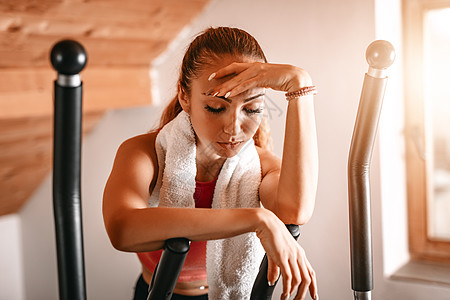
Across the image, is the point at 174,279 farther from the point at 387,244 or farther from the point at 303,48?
the point at 387,244

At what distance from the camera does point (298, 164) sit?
0.73 metres

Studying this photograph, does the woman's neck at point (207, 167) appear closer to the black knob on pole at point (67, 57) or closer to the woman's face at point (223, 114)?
the woman's face at point (223, 114)

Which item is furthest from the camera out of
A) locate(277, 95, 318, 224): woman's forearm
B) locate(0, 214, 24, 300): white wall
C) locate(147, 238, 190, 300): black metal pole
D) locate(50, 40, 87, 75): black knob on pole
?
locate(0, 214, 24, 300): white wall

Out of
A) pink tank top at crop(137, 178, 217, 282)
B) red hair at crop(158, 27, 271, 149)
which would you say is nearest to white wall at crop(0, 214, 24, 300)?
pink tank top at crop(137, 178, 217, 282)

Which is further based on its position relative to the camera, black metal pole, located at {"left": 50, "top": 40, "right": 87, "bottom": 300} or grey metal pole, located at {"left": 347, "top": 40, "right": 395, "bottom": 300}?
grey metal pole, located at {"left": 347, "top": 40, "right": 395, "bottom": 300}

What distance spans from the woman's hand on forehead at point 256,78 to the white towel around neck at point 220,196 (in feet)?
0.39

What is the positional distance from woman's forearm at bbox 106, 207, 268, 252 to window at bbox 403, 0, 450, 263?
28.5 inches

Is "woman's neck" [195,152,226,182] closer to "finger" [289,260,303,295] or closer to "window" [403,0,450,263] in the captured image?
"finger" [289,260,303,295]

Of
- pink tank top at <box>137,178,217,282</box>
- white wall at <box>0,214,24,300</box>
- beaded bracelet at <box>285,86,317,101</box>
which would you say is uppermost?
beaded bracelet at <box>285,86,317,101</box>

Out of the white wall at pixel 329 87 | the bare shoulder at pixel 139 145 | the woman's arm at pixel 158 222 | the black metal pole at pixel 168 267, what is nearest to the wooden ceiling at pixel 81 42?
the white wall at pixel 329 87

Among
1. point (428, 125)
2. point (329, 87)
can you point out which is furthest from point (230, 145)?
point (428, 125)

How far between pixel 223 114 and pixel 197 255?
337 millimetres

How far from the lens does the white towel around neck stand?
747 mm

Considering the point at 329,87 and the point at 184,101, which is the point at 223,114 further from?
the point at 329,87
